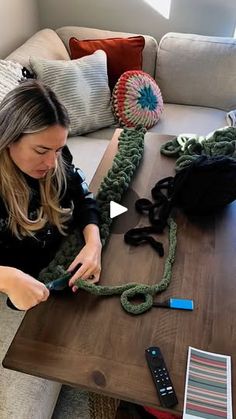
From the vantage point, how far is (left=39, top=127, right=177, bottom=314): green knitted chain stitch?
36.4 inches

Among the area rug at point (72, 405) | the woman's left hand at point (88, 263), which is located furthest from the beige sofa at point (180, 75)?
the area rug at point (72, 405)

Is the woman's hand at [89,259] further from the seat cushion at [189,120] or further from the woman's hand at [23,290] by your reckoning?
the seat cushion at [189,120]

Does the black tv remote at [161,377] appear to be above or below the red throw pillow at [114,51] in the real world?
below

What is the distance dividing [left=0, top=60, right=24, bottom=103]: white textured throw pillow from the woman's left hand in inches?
35.6

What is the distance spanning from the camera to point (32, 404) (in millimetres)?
973

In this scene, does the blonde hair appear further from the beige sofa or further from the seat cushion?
the seat cushion

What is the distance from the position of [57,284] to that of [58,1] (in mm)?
2237

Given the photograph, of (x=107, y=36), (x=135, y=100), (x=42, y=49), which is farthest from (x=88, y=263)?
(x=107, y=36)

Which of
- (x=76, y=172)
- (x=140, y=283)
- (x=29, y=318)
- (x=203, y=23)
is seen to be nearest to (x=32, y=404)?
(x=29, y=318)

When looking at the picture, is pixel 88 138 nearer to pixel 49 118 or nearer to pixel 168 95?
pixel 168 95

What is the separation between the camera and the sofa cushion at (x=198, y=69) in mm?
2188

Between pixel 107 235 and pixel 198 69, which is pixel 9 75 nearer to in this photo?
pixel 107 235
